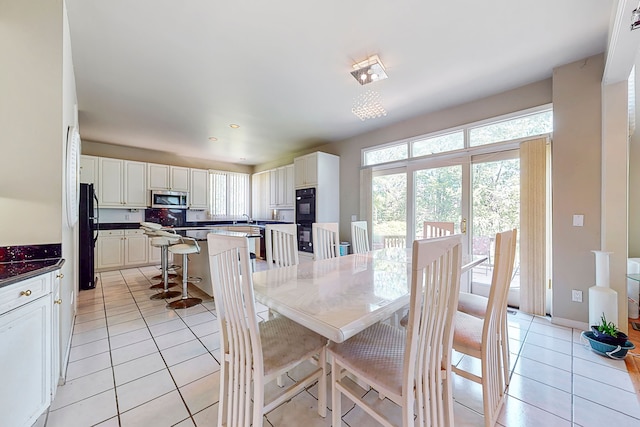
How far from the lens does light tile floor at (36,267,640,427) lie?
1.42 m

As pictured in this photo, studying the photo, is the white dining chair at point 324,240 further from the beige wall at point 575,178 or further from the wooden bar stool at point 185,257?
the beige wall at point 575,178

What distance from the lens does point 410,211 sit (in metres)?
3.84

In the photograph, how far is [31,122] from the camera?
1.56 meters

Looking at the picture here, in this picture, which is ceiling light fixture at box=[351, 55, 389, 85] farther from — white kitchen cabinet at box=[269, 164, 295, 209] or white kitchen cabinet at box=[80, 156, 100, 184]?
white kitchen cabinet at box=[80, 156, 100, 184]

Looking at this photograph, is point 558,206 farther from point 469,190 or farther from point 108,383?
point 108,383

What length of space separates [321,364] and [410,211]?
293 centimetres

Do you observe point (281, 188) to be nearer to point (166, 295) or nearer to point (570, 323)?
point (166, 295)

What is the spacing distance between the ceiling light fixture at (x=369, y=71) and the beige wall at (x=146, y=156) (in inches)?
206

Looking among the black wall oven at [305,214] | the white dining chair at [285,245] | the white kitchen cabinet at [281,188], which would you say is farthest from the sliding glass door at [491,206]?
the white kitchen cabinet at [281,188]

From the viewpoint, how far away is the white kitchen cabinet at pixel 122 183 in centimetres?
486

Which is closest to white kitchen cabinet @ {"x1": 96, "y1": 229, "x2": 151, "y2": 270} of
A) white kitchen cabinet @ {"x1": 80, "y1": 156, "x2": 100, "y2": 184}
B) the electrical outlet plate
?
white kitchen cabinet @ {"x1": 80, "y1": 156, "x2": 100, "y2": 184}

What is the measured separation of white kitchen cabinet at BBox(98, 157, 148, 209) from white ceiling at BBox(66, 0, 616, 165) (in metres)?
1.49

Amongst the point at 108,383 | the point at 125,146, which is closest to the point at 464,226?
the point at 108,383

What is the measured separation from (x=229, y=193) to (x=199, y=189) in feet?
2.78
